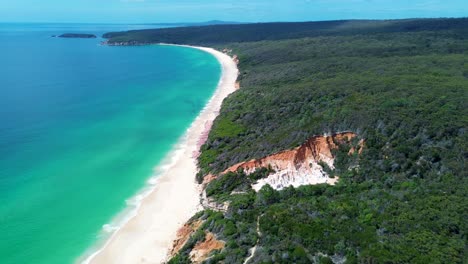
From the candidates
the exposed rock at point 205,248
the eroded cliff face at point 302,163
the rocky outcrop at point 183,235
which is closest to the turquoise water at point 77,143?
the rocky outcrop at point 183,235

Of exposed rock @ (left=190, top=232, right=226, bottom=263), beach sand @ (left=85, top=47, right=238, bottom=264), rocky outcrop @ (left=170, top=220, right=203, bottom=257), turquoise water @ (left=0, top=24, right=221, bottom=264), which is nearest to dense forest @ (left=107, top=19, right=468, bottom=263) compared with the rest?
exposed rock @ (left=190, top=232, right=226, bottom=263)

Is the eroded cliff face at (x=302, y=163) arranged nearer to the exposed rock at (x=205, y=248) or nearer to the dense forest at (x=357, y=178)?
the dense forest at (x=357, y=178)

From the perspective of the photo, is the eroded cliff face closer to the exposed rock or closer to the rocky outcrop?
the rocky outcrop

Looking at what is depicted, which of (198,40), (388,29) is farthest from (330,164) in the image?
(198,40)

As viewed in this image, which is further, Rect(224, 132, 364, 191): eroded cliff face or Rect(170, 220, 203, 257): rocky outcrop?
Rect(224, 132, 364, 191): eroded cliff face

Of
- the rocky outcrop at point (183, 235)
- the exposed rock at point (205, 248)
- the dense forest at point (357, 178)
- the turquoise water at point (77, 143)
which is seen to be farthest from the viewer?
the turquoise water at point (77, 143)

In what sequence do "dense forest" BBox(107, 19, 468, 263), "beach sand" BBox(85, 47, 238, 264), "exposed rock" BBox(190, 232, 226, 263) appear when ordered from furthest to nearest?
"beach sand" BBox(85, 47, 238, 264)
"exposed rock" BBox(190, 232, 226, 263)
"dense forest" BBox(107, 19, 468, 263)
